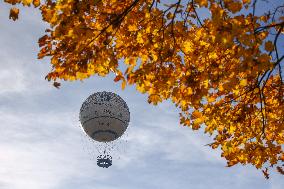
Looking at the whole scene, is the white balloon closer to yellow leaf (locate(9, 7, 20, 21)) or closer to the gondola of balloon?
the gondola of balloon

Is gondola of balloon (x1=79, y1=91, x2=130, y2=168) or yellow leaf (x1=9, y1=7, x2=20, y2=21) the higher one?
gondola of balloon (x1=79, y1=91, x2=130, y2=168)

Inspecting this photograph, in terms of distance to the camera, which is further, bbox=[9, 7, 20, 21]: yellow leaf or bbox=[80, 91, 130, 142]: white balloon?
bbox=[80, 91, 130, 142]: white balloon

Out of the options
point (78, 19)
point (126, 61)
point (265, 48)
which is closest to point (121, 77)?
point (126, 61)

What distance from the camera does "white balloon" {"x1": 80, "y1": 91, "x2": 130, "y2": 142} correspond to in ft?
150

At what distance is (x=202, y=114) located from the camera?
404 inches

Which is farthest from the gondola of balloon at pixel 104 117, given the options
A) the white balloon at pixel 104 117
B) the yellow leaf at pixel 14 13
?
the yellow leaf at pixel 14 13

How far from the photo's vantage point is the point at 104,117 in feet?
149

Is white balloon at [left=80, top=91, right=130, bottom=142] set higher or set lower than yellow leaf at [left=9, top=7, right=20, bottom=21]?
higher

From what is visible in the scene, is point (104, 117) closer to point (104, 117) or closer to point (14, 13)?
point (104, 117)

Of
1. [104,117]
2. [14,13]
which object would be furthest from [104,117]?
[14,13]

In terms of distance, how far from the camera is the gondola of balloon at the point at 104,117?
151 ft

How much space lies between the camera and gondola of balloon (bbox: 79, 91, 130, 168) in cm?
4588

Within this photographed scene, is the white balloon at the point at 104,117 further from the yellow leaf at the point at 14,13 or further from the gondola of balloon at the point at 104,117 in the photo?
the yellow leaf at the point at 14,13

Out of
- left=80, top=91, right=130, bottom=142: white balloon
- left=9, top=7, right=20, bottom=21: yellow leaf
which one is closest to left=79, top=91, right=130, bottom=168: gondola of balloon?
left=80, top=91, right=130, bottom=142: white balloon
